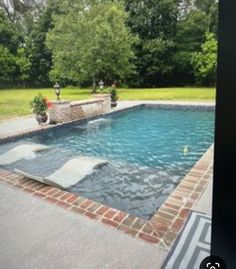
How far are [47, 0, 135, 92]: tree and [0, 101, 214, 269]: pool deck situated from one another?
9.30m

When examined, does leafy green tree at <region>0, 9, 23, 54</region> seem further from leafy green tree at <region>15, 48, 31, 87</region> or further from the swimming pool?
the swimming pool

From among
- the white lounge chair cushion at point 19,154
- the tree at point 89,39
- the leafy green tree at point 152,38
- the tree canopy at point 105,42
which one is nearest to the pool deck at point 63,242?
the white lounge chair cushion at point 19,154

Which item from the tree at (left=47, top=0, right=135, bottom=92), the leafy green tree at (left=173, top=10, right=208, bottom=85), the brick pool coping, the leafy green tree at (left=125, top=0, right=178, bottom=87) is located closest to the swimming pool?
the brick pool coping

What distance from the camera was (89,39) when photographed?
10.5 metres

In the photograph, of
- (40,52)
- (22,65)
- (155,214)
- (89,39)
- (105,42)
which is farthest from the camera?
(40,52)

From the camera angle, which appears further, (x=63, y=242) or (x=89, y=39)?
(x=89, y=39)

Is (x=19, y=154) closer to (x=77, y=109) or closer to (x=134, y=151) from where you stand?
(x=134, y=151)

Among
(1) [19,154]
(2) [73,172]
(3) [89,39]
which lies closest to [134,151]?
(2) [73,172]

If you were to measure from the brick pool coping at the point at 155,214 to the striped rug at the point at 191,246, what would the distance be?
6 cm

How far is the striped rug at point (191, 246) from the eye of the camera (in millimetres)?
1422

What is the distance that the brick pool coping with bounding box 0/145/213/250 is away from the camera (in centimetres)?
174

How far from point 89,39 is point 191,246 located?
400 inches

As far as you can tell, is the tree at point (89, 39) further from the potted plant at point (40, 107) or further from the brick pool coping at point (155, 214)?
the brick pool coping at point (155, 214)

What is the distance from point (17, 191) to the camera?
243 cm
